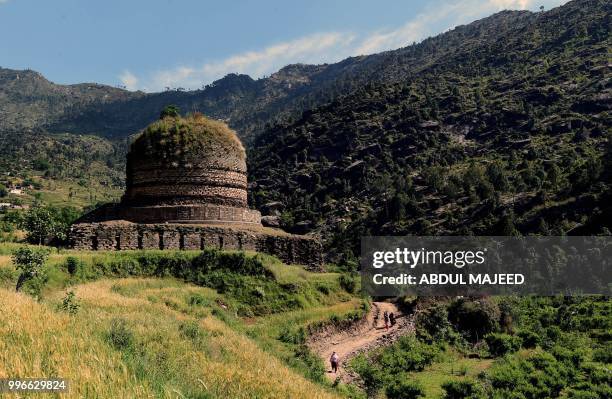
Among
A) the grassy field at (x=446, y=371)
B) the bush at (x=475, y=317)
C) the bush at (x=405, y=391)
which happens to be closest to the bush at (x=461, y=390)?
the grassy field at (x=446, y=371)

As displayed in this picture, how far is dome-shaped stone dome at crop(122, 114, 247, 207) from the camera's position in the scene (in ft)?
98.8

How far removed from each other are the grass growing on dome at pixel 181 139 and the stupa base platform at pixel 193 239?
5.36 m

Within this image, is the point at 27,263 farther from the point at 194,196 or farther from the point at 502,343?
the point at 502,343

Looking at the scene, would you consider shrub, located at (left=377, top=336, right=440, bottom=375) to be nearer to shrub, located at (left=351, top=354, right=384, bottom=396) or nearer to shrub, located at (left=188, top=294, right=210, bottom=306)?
shrub, located at (left=351, top=354, right=384, bottom=396)

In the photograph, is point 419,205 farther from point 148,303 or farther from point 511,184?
point 148,303

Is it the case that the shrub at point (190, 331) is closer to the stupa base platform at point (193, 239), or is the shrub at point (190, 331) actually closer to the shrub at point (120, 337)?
the shrub at point (120, 337)

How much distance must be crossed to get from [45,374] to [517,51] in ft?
532

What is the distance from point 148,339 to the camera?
37.3ft

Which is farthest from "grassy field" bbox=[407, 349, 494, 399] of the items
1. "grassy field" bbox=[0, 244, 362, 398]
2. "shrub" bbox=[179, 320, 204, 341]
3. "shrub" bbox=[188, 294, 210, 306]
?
"shrub" bbox=[179, 320, 204, 341]

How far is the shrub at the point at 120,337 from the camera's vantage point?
972 cm

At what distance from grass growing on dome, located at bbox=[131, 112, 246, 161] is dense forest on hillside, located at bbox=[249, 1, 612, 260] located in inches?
1624

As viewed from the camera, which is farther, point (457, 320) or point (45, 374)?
point (457, 320)

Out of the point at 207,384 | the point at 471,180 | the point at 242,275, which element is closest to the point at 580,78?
the point at 471,180

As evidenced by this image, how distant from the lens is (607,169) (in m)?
67.8
